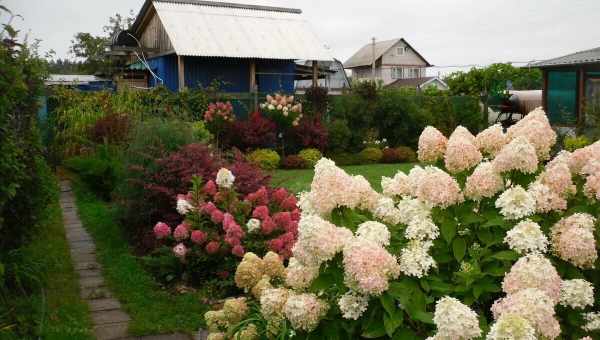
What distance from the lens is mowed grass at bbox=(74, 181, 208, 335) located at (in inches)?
184

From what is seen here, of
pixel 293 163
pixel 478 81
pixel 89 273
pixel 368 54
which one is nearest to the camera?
pixel 89 273

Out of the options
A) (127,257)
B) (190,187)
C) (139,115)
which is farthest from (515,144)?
(139,115)

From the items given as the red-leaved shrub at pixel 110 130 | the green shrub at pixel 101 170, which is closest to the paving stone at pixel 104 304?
the green shrub at pixel 101 170

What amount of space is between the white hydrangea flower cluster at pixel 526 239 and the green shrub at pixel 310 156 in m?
12.7

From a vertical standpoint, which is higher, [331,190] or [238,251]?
[331,190]

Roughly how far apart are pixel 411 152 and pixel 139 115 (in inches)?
298

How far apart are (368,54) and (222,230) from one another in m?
58.3

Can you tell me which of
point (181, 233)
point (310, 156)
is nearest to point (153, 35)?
point (310, 156)

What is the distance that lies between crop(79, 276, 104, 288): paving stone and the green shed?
1582 cm

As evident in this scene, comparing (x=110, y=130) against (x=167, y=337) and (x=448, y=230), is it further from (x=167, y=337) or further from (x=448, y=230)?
(x=448, y=230)

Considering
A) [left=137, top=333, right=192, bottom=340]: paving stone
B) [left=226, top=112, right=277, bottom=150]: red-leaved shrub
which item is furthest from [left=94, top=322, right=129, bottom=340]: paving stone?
[left=226, top=112, right=277, bottom=150]: red-leaved shrub

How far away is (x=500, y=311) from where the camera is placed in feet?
6.99

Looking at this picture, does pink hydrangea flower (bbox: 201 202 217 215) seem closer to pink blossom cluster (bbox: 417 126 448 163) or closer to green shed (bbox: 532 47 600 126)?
pink blossom cluster (bbox: 417 126 448 163)

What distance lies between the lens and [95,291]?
18.2ft
